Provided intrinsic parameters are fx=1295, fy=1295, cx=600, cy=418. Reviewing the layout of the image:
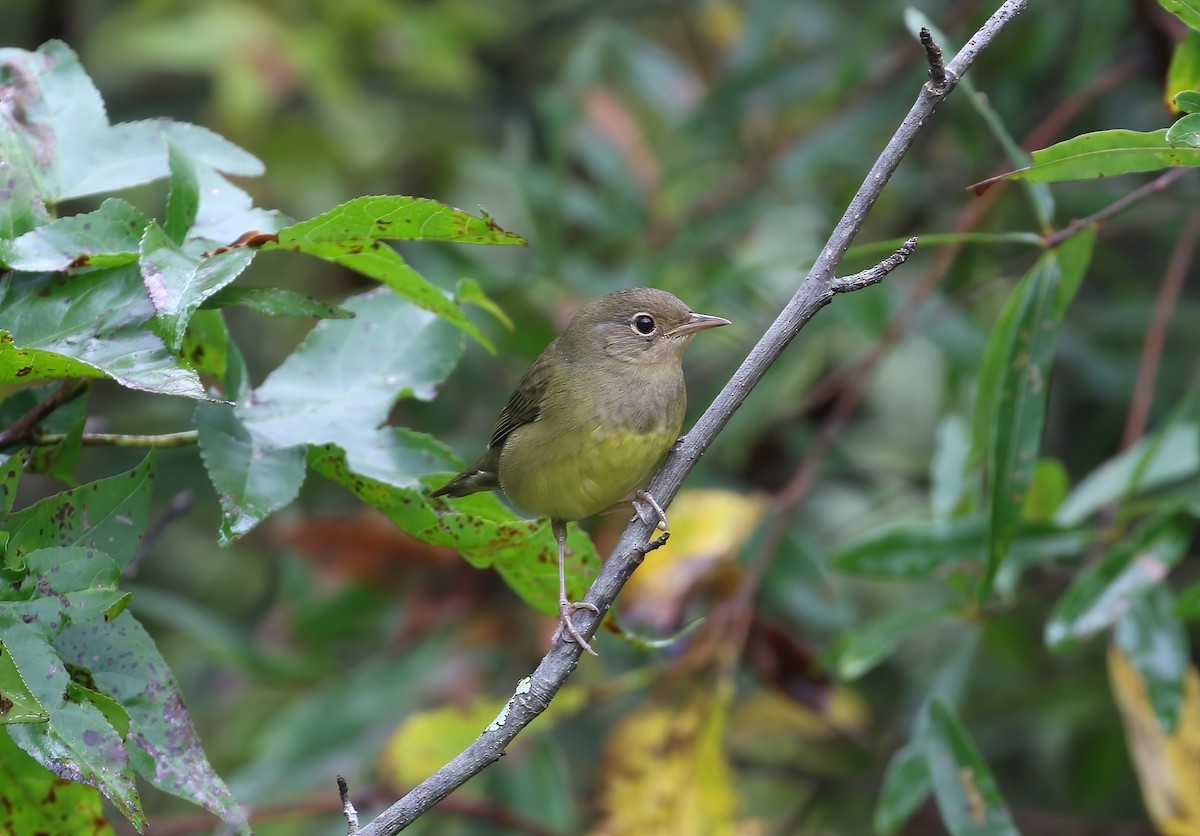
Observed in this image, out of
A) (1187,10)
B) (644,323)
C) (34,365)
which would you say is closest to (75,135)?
(34,365)

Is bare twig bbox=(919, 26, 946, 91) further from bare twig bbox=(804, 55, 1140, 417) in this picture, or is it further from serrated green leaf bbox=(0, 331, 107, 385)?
bare twig bbox=(804, 55, 1140, 417)

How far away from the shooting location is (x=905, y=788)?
11.8 ft

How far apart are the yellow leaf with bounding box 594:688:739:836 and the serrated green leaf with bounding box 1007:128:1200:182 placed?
6.88 ft

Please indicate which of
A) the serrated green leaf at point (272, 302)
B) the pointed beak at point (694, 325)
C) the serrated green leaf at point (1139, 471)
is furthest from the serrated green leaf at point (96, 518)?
the serrated green leaf at point (1139, 471)

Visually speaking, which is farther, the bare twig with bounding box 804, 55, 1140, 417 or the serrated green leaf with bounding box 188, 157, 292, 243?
the bare twig with bounding box 804, 55, 1140, 417

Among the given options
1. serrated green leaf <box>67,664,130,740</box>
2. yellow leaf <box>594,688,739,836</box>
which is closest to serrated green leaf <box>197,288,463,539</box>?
serrated green leaf <box>67,664,130,740</box>

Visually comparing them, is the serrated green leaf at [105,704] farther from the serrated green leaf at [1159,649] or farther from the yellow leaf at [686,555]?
the serrated green leaf at [1159,649]

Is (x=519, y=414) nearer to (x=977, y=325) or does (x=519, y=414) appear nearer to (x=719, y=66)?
(x=977, y=325)

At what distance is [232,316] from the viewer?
6.43 metres

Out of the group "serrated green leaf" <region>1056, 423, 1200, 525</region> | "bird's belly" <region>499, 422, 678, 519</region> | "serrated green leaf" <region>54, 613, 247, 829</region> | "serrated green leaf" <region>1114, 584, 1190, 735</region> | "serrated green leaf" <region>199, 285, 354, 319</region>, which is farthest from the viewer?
"serrated green leaf" <region>1056, 423, 1200, 525</region>

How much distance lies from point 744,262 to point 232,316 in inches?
101

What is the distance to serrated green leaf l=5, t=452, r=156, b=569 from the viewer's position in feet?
7.07

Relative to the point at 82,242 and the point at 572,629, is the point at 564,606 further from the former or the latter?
the point at 82,242

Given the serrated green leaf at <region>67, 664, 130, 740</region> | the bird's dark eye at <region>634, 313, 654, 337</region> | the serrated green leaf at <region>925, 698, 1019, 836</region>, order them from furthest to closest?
the bird's dark eye at <region>634, 313, 654, 337</region>, the serrated green leaf at <region>925, 698, 1019, 836</region>, the serrated green leaf at <region>67, 664, 130, 740</region>
